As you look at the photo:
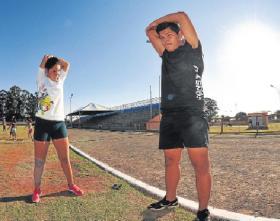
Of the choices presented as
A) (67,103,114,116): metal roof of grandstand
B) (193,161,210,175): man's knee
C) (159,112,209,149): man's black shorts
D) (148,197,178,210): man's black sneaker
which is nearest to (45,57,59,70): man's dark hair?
(159,112,209,149): man's black shorts

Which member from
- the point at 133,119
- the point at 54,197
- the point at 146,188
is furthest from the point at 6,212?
the point at 133,119

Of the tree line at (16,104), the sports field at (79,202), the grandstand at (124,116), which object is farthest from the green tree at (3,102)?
the sports field at (79,202)

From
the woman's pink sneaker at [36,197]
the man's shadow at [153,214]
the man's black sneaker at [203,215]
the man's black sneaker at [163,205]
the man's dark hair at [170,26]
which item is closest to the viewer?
the man's black sneaker at [203,215]

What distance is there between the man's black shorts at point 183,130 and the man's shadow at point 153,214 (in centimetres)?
72

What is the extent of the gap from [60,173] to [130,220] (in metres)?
3.13

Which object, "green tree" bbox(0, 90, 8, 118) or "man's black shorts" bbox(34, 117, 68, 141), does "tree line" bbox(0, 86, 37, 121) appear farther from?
"man's black shorts" bbox(34, 117, 68, 141)

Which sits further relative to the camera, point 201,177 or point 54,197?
point 54,197

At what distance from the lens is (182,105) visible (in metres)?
3.22

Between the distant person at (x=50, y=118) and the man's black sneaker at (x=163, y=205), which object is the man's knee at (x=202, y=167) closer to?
the man's black sneaker at (x=163, y=205)

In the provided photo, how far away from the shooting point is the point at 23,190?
4.54m

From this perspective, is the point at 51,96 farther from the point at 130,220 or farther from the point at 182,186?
the point at 182,186

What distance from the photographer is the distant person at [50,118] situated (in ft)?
14.0

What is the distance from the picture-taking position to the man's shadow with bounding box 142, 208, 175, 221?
322 cm

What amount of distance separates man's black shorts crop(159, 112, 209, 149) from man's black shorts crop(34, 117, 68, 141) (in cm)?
164
